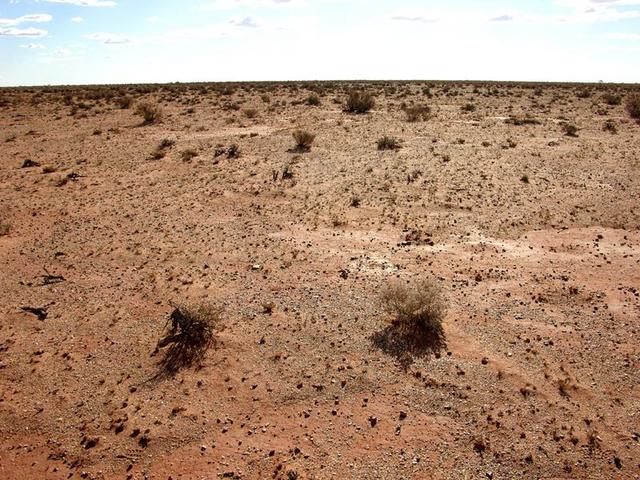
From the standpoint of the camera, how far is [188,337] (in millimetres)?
7910

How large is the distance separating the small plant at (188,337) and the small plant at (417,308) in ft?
10.1

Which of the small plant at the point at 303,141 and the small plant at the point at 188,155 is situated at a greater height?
the small plant at the point at 303,141

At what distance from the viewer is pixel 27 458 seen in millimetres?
5988

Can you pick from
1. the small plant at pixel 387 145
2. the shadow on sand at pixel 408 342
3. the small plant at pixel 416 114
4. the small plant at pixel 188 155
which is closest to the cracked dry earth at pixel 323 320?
the shadow on sand at pixel 408 342

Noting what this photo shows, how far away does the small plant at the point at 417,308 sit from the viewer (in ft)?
26.8

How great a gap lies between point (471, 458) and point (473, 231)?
23.3 feet

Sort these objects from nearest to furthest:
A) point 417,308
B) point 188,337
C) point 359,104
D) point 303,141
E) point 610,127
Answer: point 188,337 < point 417,308 < point 303,141 < point 610,127 < point 359,104

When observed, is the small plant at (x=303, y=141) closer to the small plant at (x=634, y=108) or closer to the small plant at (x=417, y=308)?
the small plant at (x=417, y=308)

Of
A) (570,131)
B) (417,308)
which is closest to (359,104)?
(570,131)

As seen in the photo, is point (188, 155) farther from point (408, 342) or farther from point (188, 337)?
point (408, 342)

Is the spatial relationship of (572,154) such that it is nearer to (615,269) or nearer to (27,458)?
(615,269)

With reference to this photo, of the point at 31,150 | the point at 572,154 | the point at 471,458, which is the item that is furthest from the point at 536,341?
the point at 31,150

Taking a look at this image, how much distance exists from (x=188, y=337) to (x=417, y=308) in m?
3.82

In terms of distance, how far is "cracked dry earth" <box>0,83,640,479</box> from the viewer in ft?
19.8
